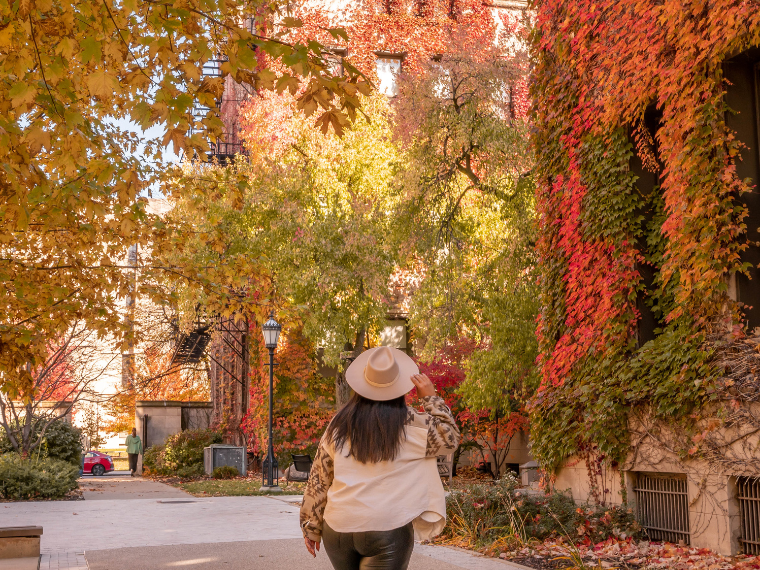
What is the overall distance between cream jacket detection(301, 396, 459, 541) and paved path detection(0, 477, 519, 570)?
4119mm

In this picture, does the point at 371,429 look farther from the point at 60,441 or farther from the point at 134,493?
the point at 60,441

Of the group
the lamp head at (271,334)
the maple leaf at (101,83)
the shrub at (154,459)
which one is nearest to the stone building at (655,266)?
the maple leaf at (101,83)

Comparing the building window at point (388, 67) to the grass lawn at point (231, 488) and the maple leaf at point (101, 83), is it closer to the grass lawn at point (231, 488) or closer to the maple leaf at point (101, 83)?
the grass lawn at point (231, 488)

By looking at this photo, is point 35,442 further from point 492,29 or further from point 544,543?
point 492,29

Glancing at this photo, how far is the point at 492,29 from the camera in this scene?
31625 millimetres

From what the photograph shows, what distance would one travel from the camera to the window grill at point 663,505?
9.01 meters

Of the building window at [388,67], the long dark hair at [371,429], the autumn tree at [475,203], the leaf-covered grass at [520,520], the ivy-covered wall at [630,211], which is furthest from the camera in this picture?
the building window at [388,67]

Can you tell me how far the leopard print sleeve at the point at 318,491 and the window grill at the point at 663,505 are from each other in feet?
20.3

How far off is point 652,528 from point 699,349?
2303mm

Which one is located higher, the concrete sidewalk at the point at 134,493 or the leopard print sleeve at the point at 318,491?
the leopard print sleeve at the point at 318,491

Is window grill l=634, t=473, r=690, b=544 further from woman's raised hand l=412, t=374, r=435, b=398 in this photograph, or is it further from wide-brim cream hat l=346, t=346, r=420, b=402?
wide-brim cream hat l=346, t=346, r=420, b=402

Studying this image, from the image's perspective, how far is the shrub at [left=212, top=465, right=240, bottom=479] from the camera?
2430cm

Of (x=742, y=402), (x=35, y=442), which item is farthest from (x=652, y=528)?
(x=35, y=442)

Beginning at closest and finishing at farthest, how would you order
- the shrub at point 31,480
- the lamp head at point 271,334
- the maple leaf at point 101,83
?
the maple leaf at point 101,83
the shrub at point 31,480
the lamp head at point 271,334
